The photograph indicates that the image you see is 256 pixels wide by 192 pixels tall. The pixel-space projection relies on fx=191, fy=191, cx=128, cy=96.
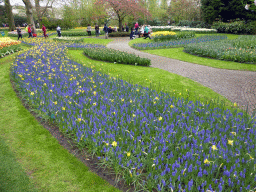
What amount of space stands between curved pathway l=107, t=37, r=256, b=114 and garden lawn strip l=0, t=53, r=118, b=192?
462cm

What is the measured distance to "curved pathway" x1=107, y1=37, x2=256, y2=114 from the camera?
6.31 meters

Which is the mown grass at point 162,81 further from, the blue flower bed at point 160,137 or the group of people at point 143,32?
the group of people at point 143,32

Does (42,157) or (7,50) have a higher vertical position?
(7,50)

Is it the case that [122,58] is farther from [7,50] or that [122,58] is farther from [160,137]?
[7,50]

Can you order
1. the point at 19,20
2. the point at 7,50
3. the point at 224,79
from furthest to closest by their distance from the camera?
the point at 19,20
the point at 7,50
the point at 224,79

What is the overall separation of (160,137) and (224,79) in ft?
19.9

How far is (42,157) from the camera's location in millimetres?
3635

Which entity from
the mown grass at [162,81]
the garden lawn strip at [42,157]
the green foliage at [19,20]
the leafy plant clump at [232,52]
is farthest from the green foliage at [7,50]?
the green foliage at [19,20]

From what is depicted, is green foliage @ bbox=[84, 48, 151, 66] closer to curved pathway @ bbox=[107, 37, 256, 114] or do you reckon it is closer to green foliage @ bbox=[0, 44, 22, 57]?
curved pathway @ bbox=[107, 37, 256, 114]

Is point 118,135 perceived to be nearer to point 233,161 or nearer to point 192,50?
point 233,161

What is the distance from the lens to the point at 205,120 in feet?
13.2

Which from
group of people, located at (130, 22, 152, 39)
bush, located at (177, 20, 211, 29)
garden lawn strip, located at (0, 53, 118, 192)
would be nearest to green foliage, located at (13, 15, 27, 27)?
group of people, located at (130, 22, 152, 39)

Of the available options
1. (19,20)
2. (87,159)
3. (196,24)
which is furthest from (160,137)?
(19,20)

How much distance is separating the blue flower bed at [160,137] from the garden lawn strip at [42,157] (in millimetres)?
362
